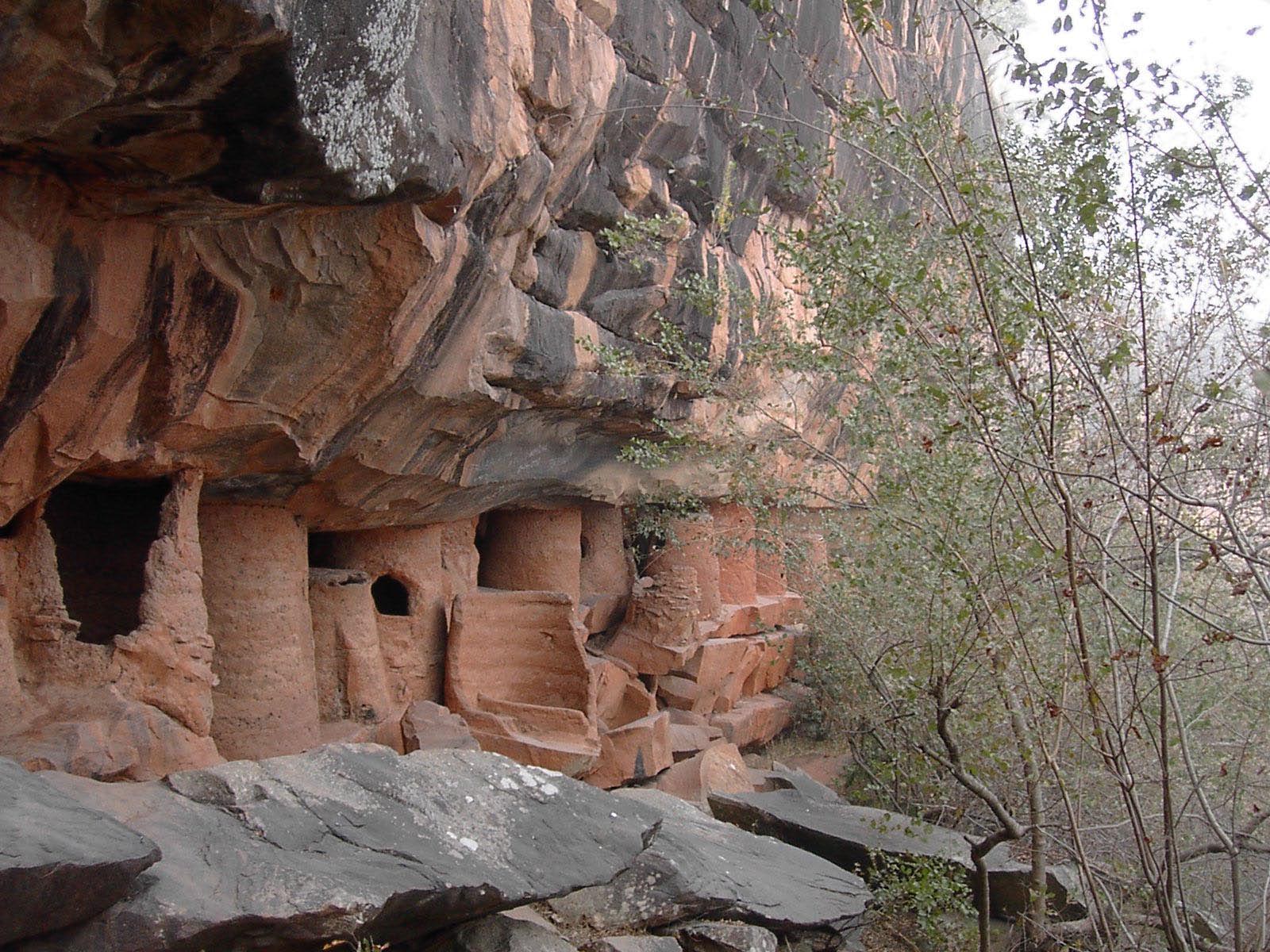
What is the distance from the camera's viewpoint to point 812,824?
7.79m

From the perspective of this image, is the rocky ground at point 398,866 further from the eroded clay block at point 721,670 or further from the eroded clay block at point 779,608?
the eroded clay block at point 779,608

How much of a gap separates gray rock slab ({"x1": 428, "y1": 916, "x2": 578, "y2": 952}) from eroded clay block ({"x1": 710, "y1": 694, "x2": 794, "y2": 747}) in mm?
7044

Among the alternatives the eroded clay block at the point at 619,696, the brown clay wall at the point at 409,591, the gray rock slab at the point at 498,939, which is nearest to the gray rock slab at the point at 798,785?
the eroded clay block at the point at 619,696

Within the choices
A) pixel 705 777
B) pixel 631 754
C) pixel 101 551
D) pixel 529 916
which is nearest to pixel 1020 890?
pixel 705 777

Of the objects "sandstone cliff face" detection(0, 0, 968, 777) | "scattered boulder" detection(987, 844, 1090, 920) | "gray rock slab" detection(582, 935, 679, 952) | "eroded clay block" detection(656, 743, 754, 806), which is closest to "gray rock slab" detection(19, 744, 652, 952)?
"gray rock slab" detection(582, 935, 679, 952)

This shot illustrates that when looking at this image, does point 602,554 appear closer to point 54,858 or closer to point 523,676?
point 523,676

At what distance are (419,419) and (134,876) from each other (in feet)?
11.8

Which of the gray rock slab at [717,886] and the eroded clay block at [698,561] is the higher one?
the eroded clay block at [698,561]

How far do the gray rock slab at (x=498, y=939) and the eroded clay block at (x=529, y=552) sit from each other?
579 centimetres

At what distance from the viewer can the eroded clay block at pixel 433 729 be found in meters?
7.93

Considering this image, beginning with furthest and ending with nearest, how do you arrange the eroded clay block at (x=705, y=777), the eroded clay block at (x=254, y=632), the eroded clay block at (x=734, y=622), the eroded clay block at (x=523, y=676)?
the eroded clay block at (x=734, y=622) → the eroded clay block at (x=705, y=777) → the eroded clay block at (x=523, y=676) → the eroded clay block at (x=254, y=632)

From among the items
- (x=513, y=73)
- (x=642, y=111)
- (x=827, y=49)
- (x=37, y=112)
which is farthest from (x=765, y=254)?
(x=37, y=112)

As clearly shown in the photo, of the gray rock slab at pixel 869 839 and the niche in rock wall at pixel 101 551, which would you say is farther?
the gray rock slab at pixel 869 839

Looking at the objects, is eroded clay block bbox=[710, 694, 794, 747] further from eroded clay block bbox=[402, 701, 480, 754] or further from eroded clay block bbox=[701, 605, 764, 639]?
eroded clay block bbox=[402, 701, 480, 754]
